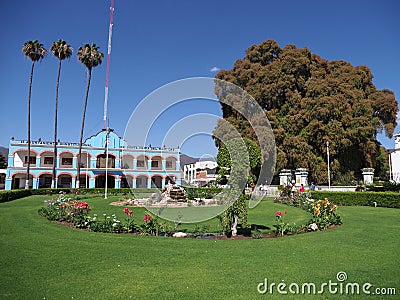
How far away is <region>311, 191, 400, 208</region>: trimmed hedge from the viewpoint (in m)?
19.4

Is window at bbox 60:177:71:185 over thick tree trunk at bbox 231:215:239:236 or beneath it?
over

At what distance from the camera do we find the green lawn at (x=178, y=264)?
4.84 m

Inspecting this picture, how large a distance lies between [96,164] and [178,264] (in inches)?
1514

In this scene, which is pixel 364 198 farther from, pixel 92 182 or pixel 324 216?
pixel 92 182

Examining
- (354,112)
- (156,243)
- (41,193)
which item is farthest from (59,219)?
(354,112)

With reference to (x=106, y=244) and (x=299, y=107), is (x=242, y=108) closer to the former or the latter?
(x=299, y=107)

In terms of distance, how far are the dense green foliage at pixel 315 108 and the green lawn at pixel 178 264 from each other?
22.5m

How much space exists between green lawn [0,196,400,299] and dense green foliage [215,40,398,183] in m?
22.5

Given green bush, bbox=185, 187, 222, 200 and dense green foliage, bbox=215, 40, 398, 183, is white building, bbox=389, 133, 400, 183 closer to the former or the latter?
dense green foliage, bbox=215, 40, 398, 183

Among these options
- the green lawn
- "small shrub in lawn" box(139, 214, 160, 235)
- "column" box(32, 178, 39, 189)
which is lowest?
the green lawn

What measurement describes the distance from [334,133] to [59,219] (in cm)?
2634

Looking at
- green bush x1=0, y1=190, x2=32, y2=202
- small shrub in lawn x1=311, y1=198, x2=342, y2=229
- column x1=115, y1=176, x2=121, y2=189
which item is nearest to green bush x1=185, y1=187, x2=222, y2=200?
green bush x1=0, y1=190, x2=32, y2=202

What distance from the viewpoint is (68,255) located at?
6.88m

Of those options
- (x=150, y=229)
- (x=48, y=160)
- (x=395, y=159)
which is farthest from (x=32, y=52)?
(x=395, y=159)
